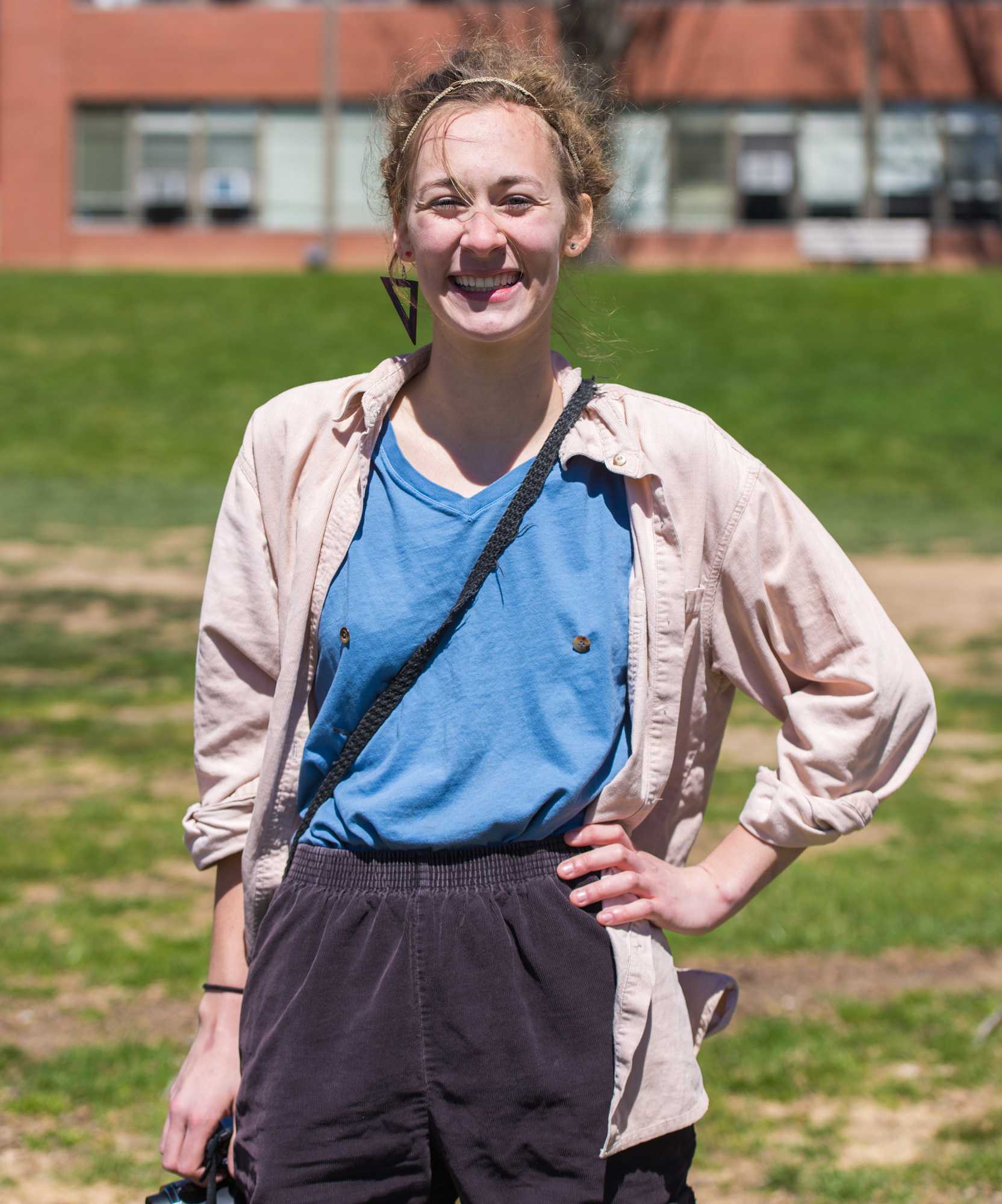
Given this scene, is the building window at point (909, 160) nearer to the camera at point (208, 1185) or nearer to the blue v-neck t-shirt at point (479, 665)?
the blue v-neck t-shirt at point (479, 665)

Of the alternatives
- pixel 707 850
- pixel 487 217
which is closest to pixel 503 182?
pixel 487 217

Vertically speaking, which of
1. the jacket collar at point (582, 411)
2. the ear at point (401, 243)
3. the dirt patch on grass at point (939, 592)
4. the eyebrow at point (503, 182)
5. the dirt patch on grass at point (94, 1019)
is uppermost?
the eyebrow at point (503, 182)

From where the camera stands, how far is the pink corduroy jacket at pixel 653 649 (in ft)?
6.71

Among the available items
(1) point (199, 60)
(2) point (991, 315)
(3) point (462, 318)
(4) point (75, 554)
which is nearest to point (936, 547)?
(4) point (75, 554)

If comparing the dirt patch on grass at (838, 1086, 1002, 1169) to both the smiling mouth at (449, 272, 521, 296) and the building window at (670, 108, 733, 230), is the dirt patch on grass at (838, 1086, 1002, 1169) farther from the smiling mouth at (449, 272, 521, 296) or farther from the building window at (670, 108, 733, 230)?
the building window at (670, 108, 733, 230)

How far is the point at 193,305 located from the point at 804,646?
79.4 feet

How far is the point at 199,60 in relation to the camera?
36.0 m

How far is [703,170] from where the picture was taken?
36.2 meters

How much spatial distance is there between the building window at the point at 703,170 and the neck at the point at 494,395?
34.6 m

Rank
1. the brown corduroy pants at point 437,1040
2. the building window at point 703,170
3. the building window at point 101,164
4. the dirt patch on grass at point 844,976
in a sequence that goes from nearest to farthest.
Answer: the brown corduroy pants at point 437,1040 → the dirt patch on grass at point 844,976 → the building window at point 703,170 → the building window at point 101,164

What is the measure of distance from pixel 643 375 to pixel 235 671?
19.4m

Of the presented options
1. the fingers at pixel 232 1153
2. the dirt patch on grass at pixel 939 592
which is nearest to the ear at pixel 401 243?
the fingers at pixel 232 1153

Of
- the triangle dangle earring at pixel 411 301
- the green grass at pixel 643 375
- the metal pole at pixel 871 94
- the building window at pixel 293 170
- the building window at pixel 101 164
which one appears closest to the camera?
Answer: the triangle dangle earring at pixel 411 301

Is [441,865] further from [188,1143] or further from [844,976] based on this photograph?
[844,976]
